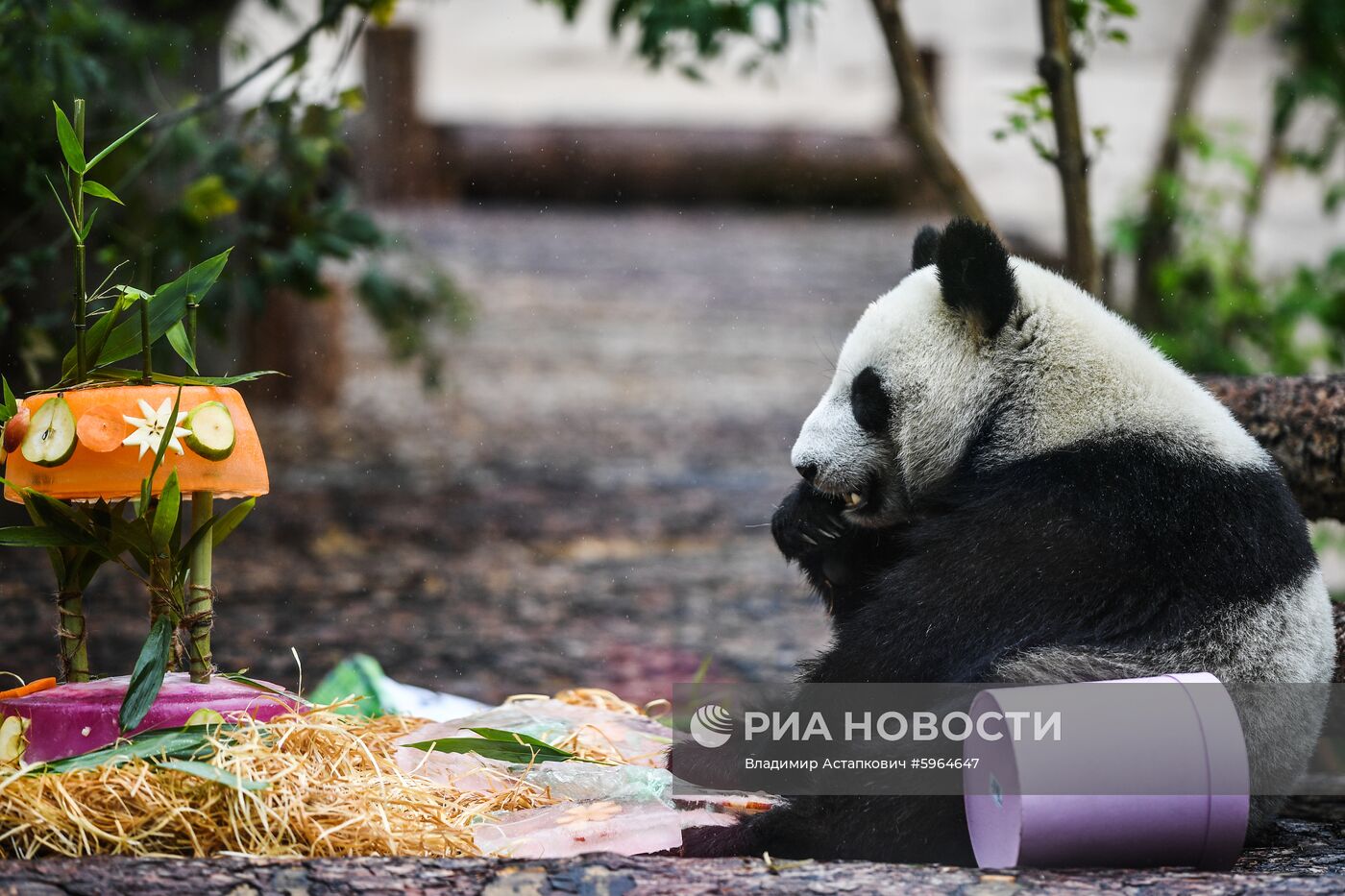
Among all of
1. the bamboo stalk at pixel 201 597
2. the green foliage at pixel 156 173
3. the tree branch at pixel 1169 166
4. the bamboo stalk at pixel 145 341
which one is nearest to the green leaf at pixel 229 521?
the bamboo stalk at pixel 201 597

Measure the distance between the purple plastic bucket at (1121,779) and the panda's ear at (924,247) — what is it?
1.16 metres

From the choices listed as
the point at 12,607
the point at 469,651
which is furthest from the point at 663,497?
the point at 12,607

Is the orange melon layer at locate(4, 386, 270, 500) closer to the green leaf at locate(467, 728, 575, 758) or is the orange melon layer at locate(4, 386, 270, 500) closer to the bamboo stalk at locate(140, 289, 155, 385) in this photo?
the bamboo stalk at locate(140, 289, 155, 385)

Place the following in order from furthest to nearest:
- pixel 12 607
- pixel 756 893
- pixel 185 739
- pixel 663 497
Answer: pixel 663 497 → pixel 12 607 → pixel 185 739 → pixel 756 893

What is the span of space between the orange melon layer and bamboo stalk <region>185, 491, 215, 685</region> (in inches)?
Answer: 3.4

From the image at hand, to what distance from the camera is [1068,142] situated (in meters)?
3.63

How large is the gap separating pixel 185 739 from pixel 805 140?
10.3 metres

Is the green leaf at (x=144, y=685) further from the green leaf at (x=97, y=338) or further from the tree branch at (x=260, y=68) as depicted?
the tree branch at (x=260, y=68)

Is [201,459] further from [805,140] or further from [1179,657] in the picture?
[805,140]

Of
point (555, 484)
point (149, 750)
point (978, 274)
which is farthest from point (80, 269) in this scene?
point (555, 484)

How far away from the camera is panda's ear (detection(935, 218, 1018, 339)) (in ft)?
7.66

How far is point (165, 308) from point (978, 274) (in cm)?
142

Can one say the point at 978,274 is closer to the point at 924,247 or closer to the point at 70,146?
the point at 924,247

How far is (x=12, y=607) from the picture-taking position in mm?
4344
